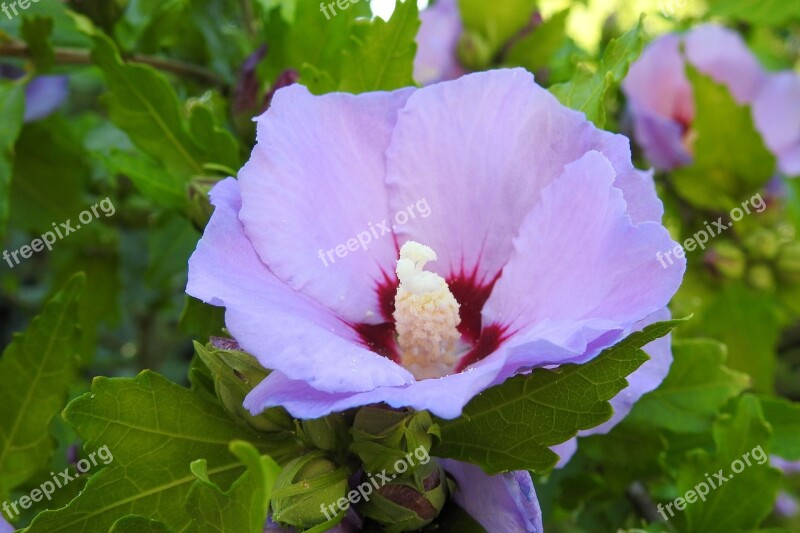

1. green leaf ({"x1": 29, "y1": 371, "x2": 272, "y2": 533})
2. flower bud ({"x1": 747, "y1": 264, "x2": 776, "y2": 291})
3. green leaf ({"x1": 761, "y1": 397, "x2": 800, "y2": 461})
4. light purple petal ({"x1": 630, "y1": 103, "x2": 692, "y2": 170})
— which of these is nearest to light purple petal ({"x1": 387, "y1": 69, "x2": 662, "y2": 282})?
green leaf ({"x1": 29, "y1": 371, "x2": 272, "y2": 533})

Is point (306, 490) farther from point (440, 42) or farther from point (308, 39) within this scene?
point (440, 42)

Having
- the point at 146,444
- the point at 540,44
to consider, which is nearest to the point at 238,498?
the point at 146,444

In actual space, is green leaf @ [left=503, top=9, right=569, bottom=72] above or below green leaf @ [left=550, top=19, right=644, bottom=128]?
below

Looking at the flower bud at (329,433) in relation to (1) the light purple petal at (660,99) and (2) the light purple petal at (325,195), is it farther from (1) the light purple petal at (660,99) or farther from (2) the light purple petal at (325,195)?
(1) the light purple petal at (660,99)

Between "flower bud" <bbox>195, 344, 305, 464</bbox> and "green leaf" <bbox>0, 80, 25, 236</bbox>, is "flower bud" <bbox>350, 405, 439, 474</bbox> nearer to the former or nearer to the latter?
"flower bud" <bbox>195, 344, 305, 464</bbox>

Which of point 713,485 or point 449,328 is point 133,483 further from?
point 713,485

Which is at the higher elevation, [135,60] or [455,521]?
[135,60]
